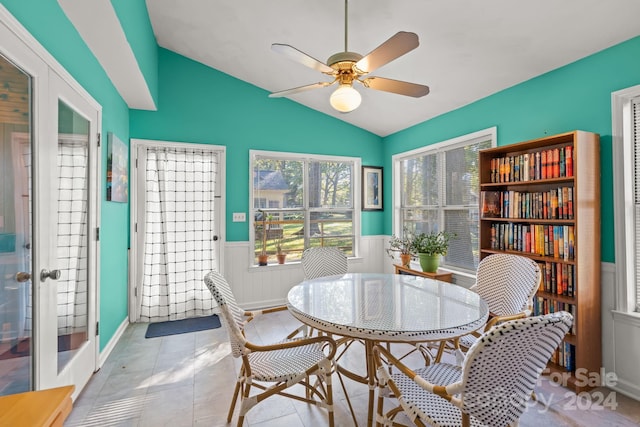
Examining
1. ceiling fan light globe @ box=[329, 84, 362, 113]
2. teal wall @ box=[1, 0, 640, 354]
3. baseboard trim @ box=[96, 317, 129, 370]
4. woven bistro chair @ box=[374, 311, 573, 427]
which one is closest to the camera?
woven bistro chair @ box=[374, 311, 573, 427]

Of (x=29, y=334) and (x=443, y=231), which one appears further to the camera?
(x=443, y=231)

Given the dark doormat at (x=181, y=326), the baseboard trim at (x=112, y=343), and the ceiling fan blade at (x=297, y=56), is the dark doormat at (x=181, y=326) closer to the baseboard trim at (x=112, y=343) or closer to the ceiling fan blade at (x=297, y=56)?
the baseboard trim at (x=112, y=343)

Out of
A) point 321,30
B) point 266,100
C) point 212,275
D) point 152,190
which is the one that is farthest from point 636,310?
point 152,190

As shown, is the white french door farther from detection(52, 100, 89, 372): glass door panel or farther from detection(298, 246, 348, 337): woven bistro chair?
detection(298, 246, 348, 337): woven bistro chair

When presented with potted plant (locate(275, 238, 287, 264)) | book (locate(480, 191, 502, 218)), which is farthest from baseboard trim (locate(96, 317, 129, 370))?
book (locate(480, 191, 502, 218))

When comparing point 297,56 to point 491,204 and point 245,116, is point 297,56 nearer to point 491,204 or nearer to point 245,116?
point 491,204

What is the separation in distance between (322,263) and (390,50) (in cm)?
191

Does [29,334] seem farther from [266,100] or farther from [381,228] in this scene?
[381,228]

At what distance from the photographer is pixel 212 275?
1.81 meters

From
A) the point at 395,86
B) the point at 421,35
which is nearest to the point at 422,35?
the point at 421,35

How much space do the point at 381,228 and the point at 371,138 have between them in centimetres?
143

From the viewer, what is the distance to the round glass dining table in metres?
1.42

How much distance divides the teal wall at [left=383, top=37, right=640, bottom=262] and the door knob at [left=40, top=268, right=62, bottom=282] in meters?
3.64

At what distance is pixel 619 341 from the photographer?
2217mm
